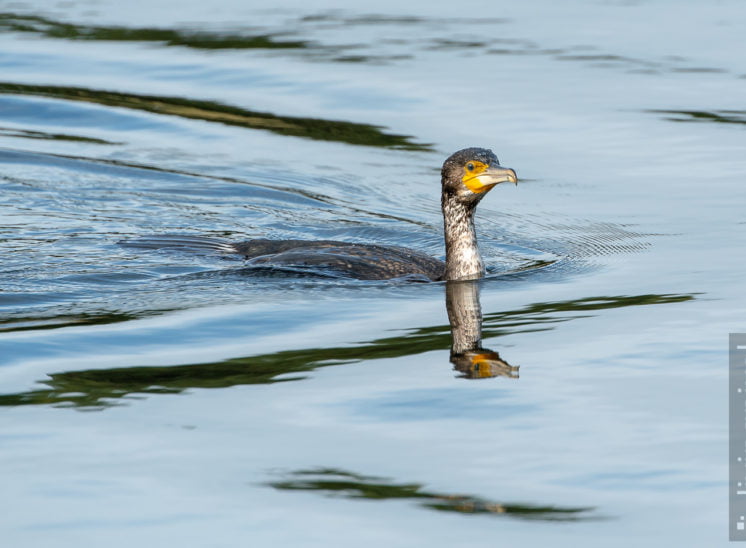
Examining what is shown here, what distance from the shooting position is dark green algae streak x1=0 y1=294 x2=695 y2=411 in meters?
6.96

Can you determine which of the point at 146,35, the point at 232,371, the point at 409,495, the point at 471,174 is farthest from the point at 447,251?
the point at 146,35

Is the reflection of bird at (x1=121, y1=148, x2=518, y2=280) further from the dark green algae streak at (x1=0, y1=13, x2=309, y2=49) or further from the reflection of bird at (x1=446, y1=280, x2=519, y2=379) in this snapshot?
the dark green algae streak at (x1=0, y1=13, x2=309, y2=49)

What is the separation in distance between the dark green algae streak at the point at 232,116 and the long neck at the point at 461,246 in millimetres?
4081

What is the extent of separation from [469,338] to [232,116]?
843 centimetres

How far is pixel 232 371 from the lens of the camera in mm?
7445

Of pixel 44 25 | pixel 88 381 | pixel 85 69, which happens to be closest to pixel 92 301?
pixel 88 381

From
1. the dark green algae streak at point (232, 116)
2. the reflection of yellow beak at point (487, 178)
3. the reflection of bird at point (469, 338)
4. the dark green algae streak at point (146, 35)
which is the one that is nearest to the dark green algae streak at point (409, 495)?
the reflection of bird at point (469, 338)

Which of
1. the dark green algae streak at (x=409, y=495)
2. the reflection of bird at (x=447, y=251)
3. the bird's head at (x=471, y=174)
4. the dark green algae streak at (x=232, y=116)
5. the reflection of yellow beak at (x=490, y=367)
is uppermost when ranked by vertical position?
the dark green algae streak at (x=232, y=116)

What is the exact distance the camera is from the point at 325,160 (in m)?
14.4

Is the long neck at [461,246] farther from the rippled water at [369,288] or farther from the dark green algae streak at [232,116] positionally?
the dark green algae streak at [232,116]

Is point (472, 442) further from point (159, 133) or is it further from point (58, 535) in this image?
point (159, 133)

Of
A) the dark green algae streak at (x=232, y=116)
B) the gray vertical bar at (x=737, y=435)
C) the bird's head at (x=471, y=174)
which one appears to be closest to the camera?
the gray vertical bar at (x=737, y=435)

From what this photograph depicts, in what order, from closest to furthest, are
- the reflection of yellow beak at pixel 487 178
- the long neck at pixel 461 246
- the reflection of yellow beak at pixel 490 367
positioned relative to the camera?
the reflection of yellow beak at pixel 490 367 → the reflection of yellow beak at pixel 487 178 → the long neck at pixel 461 246

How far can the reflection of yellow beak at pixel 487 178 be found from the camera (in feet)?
31.3
